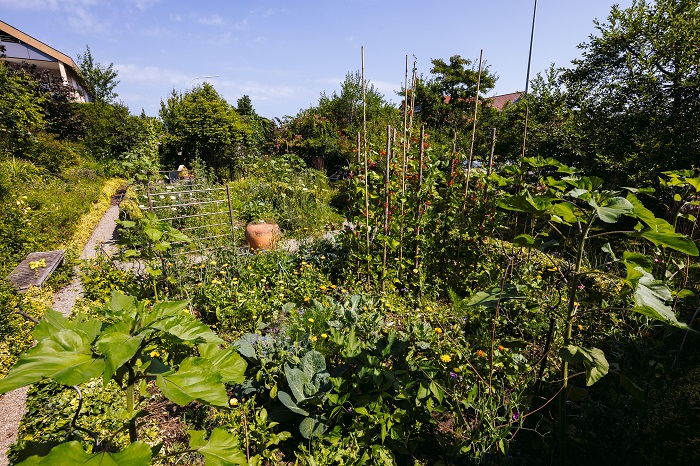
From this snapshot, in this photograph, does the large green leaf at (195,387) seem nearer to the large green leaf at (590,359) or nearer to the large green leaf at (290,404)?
the large green leaf at (290,404)

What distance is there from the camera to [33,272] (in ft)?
14.9

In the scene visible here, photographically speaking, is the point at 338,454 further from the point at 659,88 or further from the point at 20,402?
the point at 659,88

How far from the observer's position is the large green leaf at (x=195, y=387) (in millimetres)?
934

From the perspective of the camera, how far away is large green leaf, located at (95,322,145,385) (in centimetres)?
91

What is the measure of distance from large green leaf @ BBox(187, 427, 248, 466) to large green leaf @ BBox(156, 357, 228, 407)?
0.14 meters

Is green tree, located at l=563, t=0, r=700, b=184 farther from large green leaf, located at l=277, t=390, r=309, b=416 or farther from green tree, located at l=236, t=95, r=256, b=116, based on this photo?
green tree, located at l=236, t=95, r=256, b=116

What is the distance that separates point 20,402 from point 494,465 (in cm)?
378

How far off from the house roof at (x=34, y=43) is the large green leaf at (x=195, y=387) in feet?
107

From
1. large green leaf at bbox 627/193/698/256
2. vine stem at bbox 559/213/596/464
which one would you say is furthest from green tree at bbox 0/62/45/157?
large green leaf at bbox 627/193/698/256

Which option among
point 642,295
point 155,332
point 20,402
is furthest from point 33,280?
point 642,295

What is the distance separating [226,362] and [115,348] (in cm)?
35

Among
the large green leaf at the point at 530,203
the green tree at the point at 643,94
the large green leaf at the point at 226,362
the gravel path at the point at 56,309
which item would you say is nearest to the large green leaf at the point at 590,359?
the large green leaf at the point at 530,203

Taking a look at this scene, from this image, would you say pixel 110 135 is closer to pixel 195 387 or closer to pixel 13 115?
pixel 13 115

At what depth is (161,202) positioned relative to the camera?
730 centimetres
